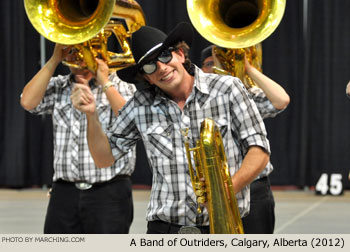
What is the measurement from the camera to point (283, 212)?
563 centimetres

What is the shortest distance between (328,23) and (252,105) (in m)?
5.14

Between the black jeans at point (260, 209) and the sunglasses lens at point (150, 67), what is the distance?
93cm

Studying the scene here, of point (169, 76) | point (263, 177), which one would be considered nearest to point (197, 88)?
point (169, 76)

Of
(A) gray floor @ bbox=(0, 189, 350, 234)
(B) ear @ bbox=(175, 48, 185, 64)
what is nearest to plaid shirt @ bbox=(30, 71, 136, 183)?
(B) ear @ bbox=(175, 48, 185, 64)

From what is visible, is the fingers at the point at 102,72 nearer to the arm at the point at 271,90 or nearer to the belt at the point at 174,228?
the arm at the point at 271,90

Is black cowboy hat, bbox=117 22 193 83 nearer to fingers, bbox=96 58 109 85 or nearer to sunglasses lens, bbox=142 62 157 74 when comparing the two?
sunglasses lens, bbox=142 62 157 74

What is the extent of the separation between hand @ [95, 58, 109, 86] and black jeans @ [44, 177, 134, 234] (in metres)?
0.51

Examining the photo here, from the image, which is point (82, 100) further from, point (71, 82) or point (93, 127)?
point (71, 82)

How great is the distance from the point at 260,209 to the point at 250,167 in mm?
913

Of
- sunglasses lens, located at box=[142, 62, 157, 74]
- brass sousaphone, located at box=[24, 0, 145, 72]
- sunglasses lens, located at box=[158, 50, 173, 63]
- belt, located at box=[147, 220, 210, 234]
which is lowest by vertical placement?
belt, located at box=[147, 220, 210, 234]

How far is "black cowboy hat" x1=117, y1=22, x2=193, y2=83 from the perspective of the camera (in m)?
2.09

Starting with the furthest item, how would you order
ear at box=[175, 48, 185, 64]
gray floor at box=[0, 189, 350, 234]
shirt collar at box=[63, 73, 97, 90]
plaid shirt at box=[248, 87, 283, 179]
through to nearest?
1. gray floor at box=[0, 189, 350, 234]
2. shirt collar at box=[63, 73, 97, 90]
3. plaid shirt at box=[248, 87, 283, 179]
4. ear at box=[175, 48, 185, 64]

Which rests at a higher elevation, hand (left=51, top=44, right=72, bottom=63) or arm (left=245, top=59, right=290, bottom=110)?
hand (left=51, top=44, right=72, bottom=63)

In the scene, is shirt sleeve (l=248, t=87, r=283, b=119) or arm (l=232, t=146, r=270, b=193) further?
shirt sleeve (l=248, t=87, r=283, b=119)
